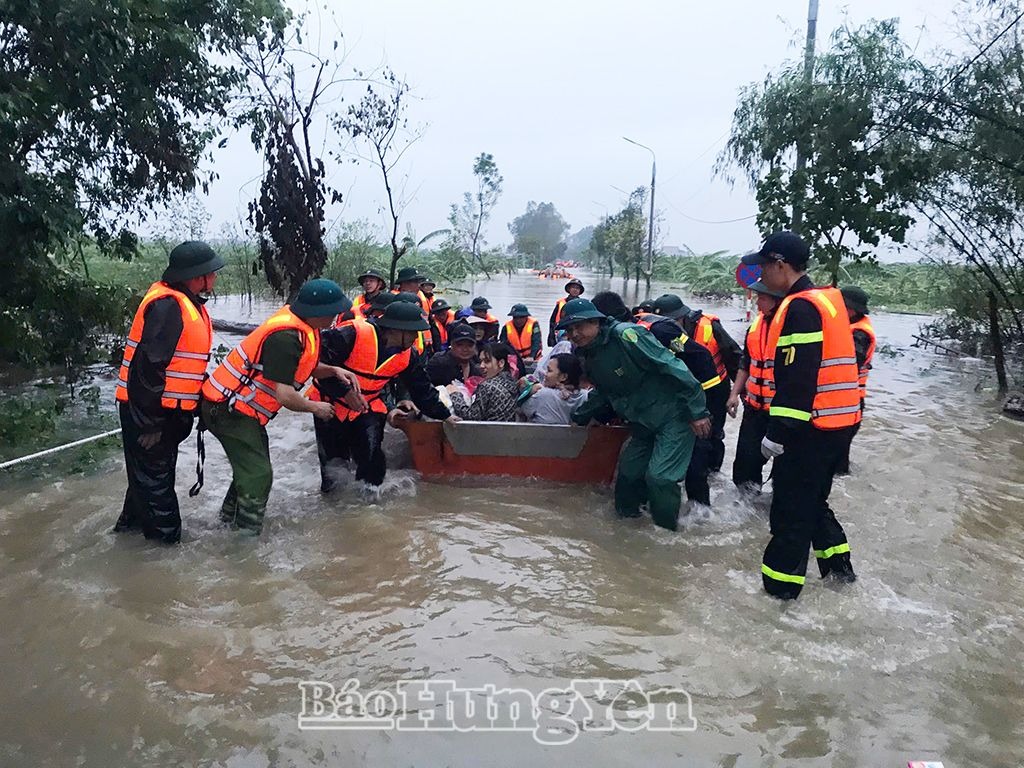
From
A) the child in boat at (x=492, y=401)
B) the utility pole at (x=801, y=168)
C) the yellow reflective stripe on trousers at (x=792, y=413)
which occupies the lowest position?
the child in boat at (x=492, y=401)

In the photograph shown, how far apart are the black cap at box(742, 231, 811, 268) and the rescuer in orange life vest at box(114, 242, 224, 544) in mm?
2848

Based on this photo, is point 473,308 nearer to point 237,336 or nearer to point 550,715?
point 550,715

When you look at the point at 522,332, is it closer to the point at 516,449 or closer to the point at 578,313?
the point at 516,449

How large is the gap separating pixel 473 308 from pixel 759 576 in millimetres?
4545

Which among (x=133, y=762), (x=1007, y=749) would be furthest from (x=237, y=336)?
(x=1007, y=749)

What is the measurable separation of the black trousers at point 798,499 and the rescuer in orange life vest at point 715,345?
1.99m

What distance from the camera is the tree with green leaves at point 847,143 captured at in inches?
368

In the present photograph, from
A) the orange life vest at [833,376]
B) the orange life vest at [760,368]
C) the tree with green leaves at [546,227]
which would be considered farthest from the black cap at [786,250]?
the tree with green leaves at [546,227]

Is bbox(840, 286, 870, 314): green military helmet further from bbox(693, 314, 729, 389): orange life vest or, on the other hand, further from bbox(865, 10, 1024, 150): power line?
bbox(865, 10, 1024, 150): power line

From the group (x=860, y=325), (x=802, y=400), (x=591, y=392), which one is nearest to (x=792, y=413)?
(x=802, y=400)

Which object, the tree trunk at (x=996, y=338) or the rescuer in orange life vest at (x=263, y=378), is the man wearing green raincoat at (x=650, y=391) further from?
the tree trunk at (x=996, y=338)

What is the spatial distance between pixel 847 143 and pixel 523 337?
508cm

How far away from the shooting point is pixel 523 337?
8.30 metres

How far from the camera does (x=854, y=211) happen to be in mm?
9789
